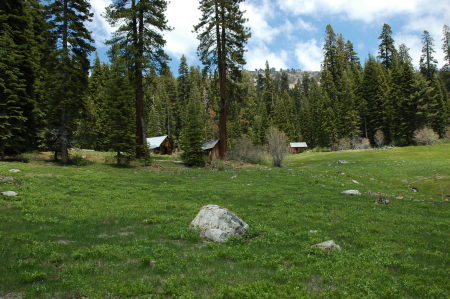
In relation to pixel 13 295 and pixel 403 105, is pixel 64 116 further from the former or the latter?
pixel 403 105

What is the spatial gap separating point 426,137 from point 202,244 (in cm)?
6447

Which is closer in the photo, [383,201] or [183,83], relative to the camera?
[383,201]

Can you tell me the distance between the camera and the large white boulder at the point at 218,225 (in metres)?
10.4

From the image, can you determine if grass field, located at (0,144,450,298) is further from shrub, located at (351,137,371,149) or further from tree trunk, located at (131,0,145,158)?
shrub, located at (351,137,371,149)

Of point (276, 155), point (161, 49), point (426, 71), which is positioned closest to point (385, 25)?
point (426, 71)

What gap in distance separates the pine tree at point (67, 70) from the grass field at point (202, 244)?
6.84 meters

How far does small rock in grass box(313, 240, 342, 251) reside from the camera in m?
9.37

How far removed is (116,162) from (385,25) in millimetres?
93553

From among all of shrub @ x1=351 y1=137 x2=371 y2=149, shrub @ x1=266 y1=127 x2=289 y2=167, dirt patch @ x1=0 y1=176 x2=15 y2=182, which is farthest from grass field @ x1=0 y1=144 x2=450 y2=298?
shrub @ x1=351 y1=137 x2=371 y2=149

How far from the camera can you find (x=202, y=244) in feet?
32.7

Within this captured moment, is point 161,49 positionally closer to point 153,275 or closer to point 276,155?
point 276,155

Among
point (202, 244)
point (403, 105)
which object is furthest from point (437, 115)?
point (202, 244)

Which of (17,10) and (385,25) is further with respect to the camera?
(385,25)

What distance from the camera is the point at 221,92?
1345 inches
